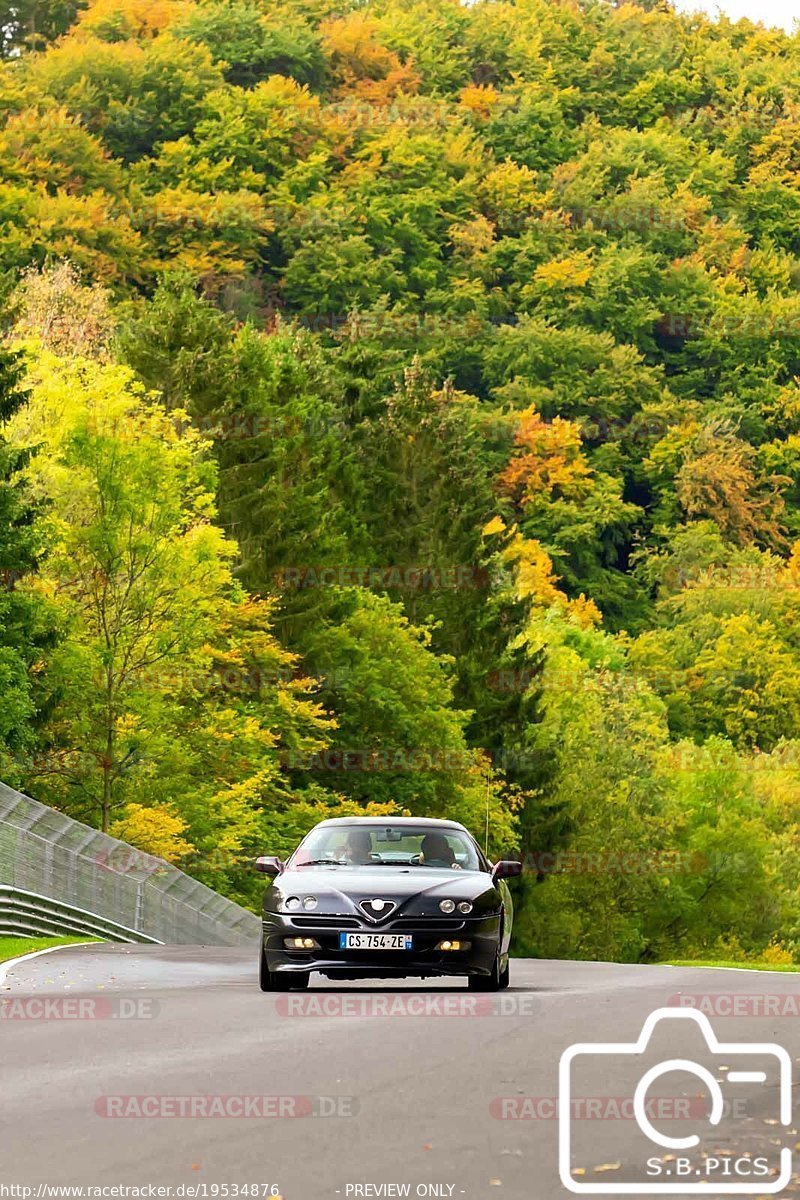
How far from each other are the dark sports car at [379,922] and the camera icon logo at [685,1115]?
12.2ft

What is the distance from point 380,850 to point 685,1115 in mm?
9871

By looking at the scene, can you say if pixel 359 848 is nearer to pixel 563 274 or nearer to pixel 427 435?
pixel 427 435

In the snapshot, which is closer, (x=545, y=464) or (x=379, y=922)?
(x=379, y=922)

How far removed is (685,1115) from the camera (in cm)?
1040

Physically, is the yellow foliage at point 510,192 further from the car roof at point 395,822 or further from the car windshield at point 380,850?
the car windshield at point 380,850

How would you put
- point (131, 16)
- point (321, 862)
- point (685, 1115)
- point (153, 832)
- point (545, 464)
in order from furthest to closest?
1. point (131, 16)
2. point (545, 464)
3. point (153, 832)
4. point (321, 862)
5. point (685, 1115)

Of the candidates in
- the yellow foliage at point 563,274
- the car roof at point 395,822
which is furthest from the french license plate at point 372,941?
the yellow foliage at point 563,274

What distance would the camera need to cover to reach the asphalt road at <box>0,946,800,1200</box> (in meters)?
8.71

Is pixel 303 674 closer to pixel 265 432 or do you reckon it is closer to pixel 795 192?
pixel 265 432

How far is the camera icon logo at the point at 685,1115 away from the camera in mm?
8688

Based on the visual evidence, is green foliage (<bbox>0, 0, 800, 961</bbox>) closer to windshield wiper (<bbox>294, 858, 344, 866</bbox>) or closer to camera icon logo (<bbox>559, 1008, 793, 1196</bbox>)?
windshield wiper (<bbox>294, 858, 344, 866</bbox>)

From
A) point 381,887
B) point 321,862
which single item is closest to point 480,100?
point 321,862

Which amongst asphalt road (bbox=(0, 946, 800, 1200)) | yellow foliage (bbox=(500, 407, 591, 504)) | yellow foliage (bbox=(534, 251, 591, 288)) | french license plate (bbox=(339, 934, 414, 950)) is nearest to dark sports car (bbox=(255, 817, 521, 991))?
french license plate (bbox=(339, 934, 414, 950))

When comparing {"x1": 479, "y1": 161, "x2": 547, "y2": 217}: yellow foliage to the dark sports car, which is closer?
the dark sports car
